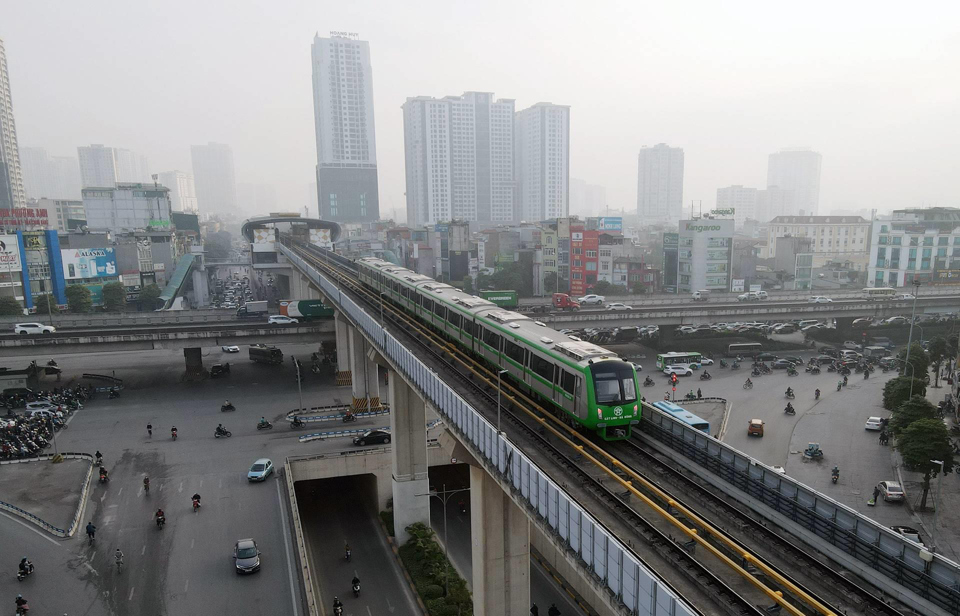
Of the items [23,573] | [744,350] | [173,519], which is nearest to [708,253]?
[744,350]

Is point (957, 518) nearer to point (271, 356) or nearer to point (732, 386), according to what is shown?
point (732, 386)

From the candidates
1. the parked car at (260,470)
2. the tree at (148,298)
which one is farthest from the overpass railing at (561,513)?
the tree at (148,298)

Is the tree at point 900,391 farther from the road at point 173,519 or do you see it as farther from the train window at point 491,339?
the road at point 173,519

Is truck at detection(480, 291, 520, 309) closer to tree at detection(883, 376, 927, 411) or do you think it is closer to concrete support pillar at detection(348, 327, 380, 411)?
concrete support pillar at detection(348, 327, 380, 411)

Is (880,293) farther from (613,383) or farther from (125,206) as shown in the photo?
(125,206)

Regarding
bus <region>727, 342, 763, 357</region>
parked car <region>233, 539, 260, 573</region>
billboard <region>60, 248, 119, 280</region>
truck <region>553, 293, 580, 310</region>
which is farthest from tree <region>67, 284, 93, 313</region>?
bus <region>727, 342, 763, 357</region>
